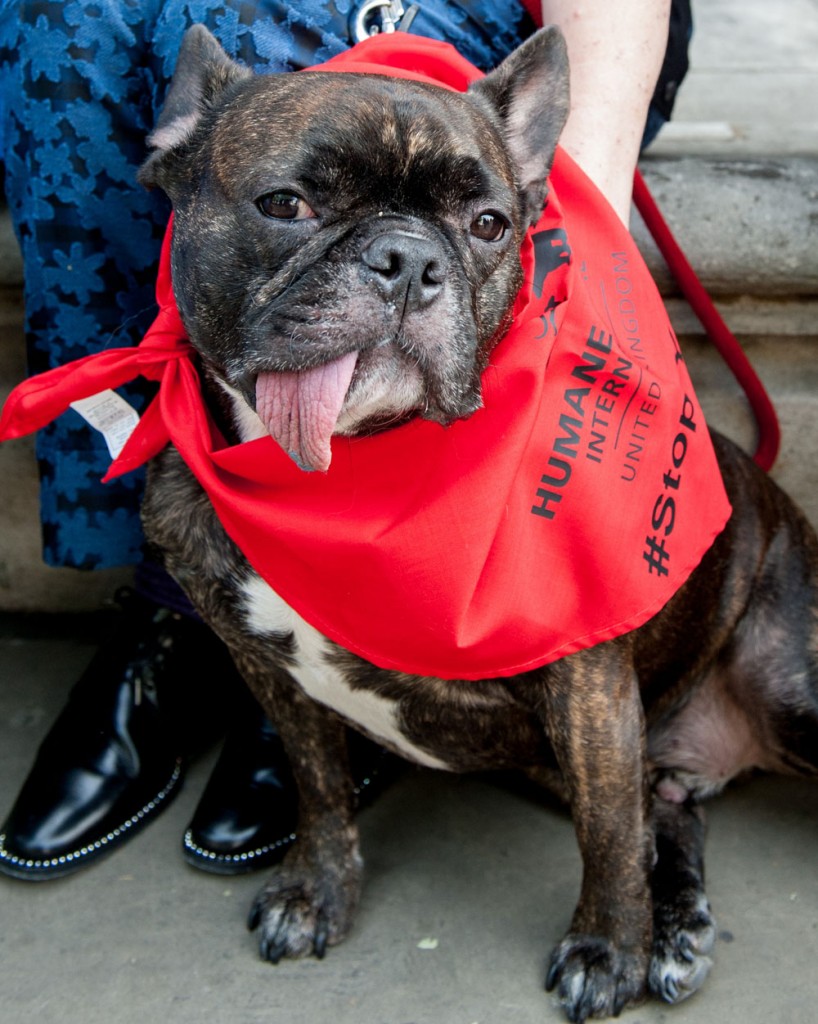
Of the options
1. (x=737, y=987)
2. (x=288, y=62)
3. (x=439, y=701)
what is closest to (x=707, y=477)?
(x=439, y=701)

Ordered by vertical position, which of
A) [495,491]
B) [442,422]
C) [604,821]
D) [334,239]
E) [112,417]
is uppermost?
[334,239]

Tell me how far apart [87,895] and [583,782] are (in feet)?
3.11

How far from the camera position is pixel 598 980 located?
1.91m

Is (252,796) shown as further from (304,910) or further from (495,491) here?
(495,491)

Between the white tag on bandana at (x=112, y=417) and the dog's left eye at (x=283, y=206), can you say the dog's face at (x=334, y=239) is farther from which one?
the white tag on bandana at (x=112, y=417)

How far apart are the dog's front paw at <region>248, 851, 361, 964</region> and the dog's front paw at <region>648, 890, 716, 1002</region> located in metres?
0.53

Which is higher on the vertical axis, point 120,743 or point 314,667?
point 314,667

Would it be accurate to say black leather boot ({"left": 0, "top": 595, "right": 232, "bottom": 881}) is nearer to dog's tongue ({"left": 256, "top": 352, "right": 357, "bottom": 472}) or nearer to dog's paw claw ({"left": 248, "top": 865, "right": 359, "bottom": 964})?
dog's paw claw ({"left": 248, "top": 865, "right": 359, "bottom": 964})

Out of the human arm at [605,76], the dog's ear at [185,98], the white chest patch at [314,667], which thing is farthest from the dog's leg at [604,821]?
the dog's ear at [185,98]

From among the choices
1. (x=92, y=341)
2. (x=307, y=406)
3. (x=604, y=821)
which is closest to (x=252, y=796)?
(x=604, y=821)

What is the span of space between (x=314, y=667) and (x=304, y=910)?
17.2 inches

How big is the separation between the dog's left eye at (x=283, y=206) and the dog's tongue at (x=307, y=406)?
0.74ft

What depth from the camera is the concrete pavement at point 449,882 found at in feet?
6.44

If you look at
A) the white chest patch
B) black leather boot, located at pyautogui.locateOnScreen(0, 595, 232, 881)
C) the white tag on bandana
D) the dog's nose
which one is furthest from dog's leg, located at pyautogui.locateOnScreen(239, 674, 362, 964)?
the dog's nose
